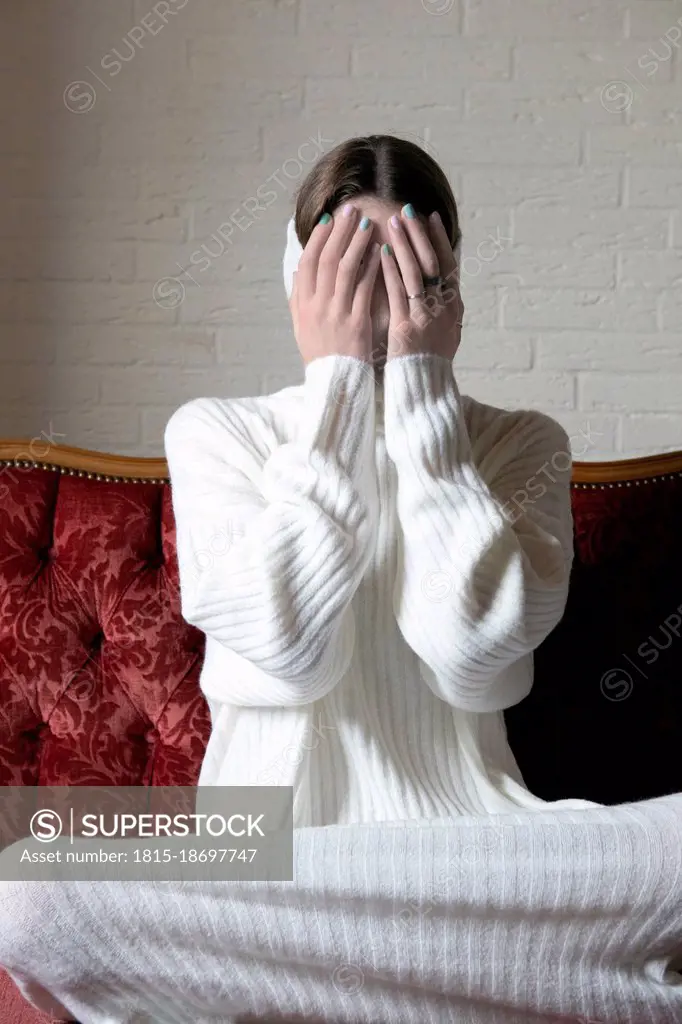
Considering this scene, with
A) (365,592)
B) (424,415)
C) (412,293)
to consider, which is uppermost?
(412,293)

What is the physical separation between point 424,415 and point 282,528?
8.2 inches

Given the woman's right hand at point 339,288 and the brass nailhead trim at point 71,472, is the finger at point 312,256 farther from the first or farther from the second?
the brass nailhead trim at point 71,472

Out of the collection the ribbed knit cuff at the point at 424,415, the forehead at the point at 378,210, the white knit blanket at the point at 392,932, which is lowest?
the white knit blanket at the point at 392,932

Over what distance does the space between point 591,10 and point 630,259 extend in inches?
19.4

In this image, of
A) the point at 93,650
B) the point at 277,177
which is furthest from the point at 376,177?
the point at 277,177

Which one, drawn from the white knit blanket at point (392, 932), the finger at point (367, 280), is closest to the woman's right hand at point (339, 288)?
the finger at point (367, 280)

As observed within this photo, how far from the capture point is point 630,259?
92.3 inches

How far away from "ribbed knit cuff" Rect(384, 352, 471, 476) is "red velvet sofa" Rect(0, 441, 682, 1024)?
0.48m

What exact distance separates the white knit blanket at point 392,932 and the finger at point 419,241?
2.02 feet

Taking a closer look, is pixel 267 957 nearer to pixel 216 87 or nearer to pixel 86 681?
pixel 86 681

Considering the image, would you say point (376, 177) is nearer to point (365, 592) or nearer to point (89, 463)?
point (365, 592)

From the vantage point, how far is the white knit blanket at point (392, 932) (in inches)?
36.1

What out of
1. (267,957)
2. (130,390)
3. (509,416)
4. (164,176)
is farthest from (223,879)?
(164,176)

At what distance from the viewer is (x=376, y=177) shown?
1.33 m
